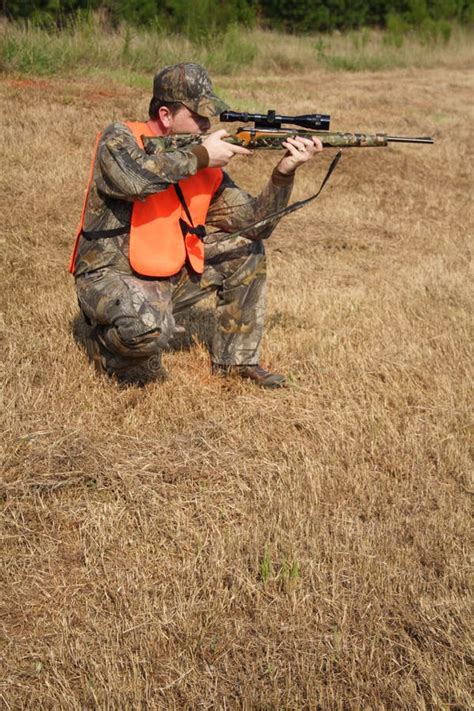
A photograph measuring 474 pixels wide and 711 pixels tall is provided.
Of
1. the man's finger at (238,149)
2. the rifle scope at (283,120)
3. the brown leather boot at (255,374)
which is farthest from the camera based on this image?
the brown leather boot at (255,374)

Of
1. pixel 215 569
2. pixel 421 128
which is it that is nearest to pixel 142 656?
pixel 215 569

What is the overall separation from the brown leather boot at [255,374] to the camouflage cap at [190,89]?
1.43 metres

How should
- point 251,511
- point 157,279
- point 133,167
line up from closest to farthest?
point 251,511 < point 133,167 < point 157,279

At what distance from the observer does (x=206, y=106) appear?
411 cm

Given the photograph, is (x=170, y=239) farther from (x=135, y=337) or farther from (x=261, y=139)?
(x=261, y=139)

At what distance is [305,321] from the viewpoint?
5.68m

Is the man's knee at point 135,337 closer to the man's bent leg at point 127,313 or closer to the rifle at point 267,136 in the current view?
the man's bent leg at point 127,313

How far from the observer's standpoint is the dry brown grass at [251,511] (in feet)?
8.79

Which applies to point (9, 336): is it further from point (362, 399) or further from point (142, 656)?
point (142, 656)

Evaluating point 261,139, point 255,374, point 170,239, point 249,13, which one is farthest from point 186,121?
point 249,13

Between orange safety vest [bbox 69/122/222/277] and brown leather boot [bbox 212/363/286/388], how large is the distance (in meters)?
0.65

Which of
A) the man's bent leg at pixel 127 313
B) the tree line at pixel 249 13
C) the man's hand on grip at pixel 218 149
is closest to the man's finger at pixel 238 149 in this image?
the man's hand on grip at pixel 218 149

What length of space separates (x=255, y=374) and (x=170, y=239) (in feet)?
3.16

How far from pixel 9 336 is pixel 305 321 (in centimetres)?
202
